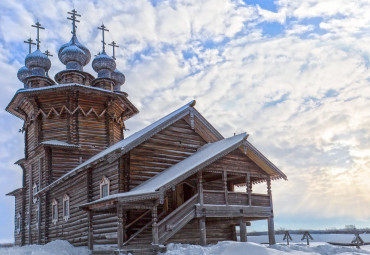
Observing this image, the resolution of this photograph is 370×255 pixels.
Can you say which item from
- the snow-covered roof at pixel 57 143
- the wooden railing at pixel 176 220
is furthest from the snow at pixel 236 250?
the snow-covered roof at pixel 57 143

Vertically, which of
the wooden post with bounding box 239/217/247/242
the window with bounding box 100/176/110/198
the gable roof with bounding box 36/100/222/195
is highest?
the gable roof with bounding box 36/100/222/195

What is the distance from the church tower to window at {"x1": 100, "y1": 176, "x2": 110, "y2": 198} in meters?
8.49

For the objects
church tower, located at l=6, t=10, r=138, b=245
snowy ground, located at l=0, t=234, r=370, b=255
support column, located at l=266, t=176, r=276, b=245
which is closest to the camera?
snowy ground, located at l=0, t=234, r=370, b=255

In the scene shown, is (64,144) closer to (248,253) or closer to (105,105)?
(105,105)

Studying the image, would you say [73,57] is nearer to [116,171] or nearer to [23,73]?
[23,73]

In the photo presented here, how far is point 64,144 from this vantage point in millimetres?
29953

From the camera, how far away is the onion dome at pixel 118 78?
127 feet

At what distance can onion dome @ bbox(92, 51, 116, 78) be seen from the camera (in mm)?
35469

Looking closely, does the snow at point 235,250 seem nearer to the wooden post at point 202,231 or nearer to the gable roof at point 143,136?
the wooden post at point 202,231

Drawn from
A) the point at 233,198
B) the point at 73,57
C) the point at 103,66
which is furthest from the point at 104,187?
the point at 103,66

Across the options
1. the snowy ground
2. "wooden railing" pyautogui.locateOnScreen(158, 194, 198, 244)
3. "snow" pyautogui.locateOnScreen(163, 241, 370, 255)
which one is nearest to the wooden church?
"wooden railing" pyautogui.locateOnScreen(158, 194, 198, 244)

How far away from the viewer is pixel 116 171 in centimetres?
2103

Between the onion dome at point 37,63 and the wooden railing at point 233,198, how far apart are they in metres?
20.4

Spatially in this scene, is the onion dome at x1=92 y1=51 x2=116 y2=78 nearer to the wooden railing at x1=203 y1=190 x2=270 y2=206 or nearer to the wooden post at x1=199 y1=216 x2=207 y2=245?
the wooden railing at x1=203 y1=190 x2=270 y2=206
